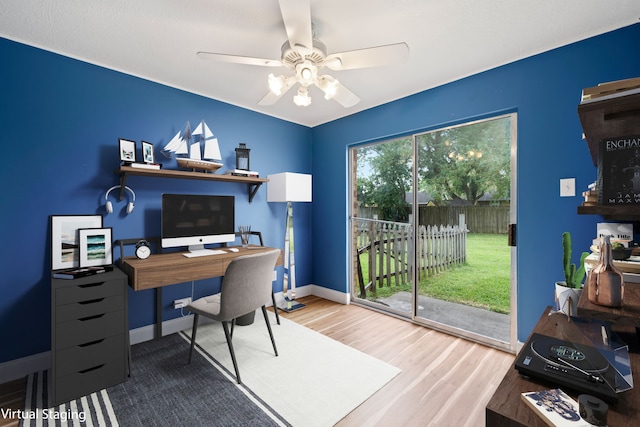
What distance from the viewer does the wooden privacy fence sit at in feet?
9.15

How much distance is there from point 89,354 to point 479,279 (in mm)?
3170

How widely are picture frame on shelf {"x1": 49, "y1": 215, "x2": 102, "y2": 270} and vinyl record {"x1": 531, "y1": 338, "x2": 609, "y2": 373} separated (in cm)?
295

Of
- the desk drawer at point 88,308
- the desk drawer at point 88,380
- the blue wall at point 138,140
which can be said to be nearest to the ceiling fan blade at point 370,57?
the blue wall at point 138,140

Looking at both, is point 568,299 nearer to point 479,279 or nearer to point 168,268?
point 479,279

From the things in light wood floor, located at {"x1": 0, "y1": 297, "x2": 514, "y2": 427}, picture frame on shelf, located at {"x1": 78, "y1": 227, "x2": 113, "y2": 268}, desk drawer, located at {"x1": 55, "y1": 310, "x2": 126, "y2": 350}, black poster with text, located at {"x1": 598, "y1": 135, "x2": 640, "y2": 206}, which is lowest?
light wood floor, located at {"x1": 0, "y1": 297, "x2": 514, "y2": 427}

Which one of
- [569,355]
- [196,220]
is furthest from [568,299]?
[196,220]

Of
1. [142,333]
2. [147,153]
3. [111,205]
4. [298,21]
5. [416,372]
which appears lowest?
[416,372]

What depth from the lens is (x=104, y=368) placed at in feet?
6.03

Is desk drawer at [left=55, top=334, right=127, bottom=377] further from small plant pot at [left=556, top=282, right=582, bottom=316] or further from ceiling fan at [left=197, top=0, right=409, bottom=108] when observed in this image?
small plant pot at [left=556, top=282, right=582, bottom=316]

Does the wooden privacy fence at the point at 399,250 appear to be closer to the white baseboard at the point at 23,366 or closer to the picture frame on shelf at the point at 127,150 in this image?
the picture frame on shelf at the point at 127,150

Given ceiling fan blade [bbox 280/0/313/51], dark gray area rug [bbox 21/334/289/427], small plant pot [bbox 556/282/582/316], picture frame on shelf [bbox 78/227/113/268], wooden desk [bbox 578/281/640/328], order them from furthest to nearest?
picture frame on shelf [bbox 78/227/113/268] < dark gray area rug [bbox 21/334/289/427] < small plant pot [bbox 556/282/582/316] < ceiling fan blade [bbox 280/0/313/51] < wooden desk [bbox 578/281/640/328]

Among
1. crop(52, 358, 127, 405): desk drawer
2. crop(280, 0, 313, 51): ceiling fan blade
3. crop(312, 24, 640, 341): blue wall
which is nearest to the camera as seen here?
crop(280, 0, 313, 51): ceiling fan blade

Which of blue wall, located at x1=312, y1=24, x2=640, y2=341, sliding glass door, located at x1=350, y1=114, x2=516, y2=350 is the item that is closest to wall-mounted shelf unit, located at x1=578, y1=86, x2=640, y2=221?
blue wall, located at x1=312, y1=24, x2=640, y2=341

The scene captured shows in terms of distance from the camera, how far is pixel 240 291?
1978 millimetres
